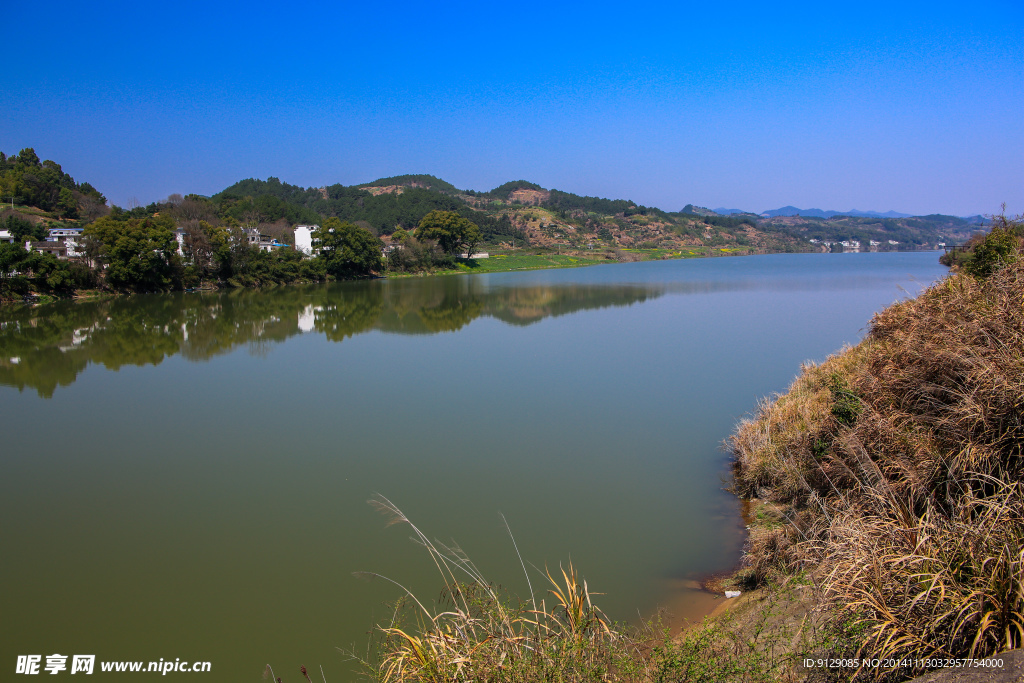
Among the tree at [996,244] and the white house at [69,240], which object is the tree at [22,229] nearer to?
the white house at [69,240]

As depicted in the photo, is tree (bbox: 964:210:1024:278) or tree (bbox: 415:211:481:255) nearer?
tree (bbox: 964:210:1024:278)

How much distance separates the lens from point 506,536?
20.0ft

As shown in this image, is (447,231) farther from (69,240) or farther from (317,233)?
(69,240)

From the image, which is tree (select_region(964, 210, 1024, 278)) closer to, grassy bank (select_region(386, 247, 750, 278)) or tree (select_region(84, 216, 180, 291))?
tree (select_region(84, 216, 180, 291))

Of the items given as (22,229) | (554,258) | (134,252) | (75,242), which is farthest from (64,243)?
(554,258)

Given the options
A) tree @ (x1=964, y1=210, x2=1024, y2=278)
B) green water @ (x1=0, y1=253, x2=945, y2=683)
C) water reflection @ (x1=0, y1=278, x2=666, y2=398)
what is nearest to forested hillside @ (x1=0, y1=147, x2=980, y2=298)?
water reflection @ (x1=0, y1=278, x2=666, y2=398)

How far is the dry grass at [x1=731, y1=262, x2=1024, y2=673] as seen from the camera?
2.59 meters

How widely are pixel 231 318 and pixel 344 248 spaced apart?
22.9 m

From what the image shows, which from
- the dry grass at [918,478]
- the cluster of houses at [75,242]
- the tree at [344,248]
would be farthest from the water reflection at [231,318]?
the dry grass at [918,478]

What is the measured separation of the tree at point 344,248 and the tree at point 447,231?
10.4 meters

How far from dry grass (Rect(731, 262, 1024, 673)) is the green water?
1.01 m

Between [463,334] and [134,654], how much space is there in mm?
15566

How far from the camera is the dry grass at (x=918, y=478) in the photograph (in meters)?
2.59

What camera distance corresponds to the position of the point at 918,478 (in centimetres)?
412
